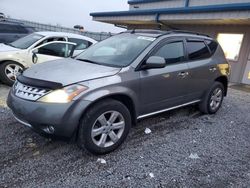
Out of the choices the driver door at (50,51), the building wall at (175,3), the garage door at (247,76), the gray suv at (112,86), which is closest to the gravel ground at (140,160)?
the gray suv at (112,86)

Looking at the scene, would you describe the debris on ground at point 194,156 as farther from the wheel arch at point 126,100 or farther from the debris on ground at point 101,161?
the debris on ground at point 101,161

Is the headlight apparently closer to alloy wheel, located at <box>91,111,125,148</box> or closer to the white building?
alloy wheel, located at <box>91,111,125,148</box>

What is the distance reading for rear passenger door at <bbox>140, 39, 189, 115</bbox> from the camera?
3.88 metres

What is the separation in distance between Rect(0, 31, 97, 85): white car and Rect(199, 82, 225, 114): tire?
329 centimetres

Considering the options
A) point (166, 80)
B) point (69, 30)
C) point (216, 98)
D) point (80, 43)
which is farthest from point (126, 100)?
point (69, 30)

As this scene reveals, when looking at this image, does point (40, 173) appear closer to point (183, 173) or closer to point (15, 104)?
point (15, 104)

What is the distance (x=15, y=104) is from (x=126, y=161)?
5.43 ft

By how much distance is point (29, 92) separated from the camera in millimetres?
3211

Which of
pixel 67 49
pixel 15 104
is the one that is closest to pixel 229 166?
pixel 15 104

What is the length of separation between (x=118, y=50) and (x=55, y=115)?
171cm

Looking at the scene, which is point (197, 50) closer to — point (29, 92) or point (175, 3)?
point (29, 92)

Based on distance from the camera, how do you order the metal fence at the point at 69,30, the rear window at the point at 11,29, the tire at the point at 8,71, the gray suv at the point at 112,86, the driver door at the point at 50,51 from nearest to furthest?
the gray suv at the point at 112,86 → the tire at the point at 8,71 → the driver door at the point at 50,51 → the rear window at the point at 11,29 → the metal fence at the point at 69,30

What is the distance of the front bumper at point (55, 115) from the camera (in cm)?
302

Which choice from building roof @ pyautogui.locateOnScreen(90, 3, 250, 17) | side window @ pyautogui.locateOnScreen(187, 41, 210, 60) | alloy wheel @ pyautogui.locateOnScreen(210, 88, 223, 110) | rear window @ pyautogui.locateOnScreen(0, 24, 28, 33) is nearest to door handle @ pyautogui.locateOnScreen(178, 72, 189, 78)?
side window @ pyautogui.locateOnScreen(187, 41, 210, 60)
